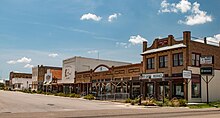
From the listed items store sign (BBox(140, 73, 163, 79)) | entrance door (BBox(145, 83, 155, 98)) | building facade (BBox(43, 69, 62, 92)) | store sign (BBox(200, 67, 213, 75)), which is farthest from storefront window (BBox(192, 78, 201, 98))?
building facade (BBox(43, 69, 62, 92))

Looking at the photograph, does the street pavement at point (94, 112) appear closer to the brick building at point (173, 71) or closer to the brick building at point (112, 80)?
the brick building at point (173, 71)

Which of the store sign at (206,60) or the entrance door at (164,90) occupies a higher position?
the store sign at (206,60)

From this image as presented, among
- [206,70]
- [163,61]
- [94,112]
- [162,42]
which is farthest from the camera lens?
[162,42]

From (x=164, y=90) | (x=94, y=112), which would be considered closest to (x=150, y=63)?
(x=164, y=90)

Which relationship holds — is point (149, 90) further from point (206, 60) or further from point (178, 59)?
point (206, 60)

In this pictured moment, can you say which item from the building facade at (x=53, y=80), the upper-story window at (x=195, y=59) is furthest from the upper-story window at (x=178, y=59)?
the building facade at (x=53, y=80)

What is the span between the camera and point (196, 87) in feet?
124

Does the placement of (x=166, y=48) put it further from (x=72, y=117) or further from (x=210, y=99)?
(x=72, y=117)

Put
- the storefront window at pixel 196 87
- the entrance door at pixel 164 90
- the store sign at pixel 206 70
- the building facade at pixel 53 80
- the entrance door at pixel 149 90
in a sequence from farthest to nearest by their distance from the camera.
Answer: the building facade at pixel 53 80 → the entrance door at pixel 149 90 → the entrance door at pixel 164 90 → the storefront window at pixel 196 87 → the store sign at pixel 206 70

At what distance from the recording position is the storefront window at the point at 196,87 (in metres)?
37.2

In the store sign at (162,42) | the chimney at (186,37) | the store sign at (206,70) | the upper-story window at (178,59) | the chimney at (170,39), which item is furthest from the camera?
the store sign at (162,42)

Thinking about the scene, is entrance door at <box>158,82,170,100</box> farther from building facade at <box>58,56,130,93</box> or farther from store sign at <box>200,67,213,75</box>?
building facade at <box>58,56,130,93</box>

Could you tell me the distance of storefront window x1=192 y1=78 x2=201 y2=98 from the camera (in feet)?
122

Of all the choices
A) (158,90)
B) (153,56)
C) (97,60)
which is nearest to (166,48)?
(153,56)
